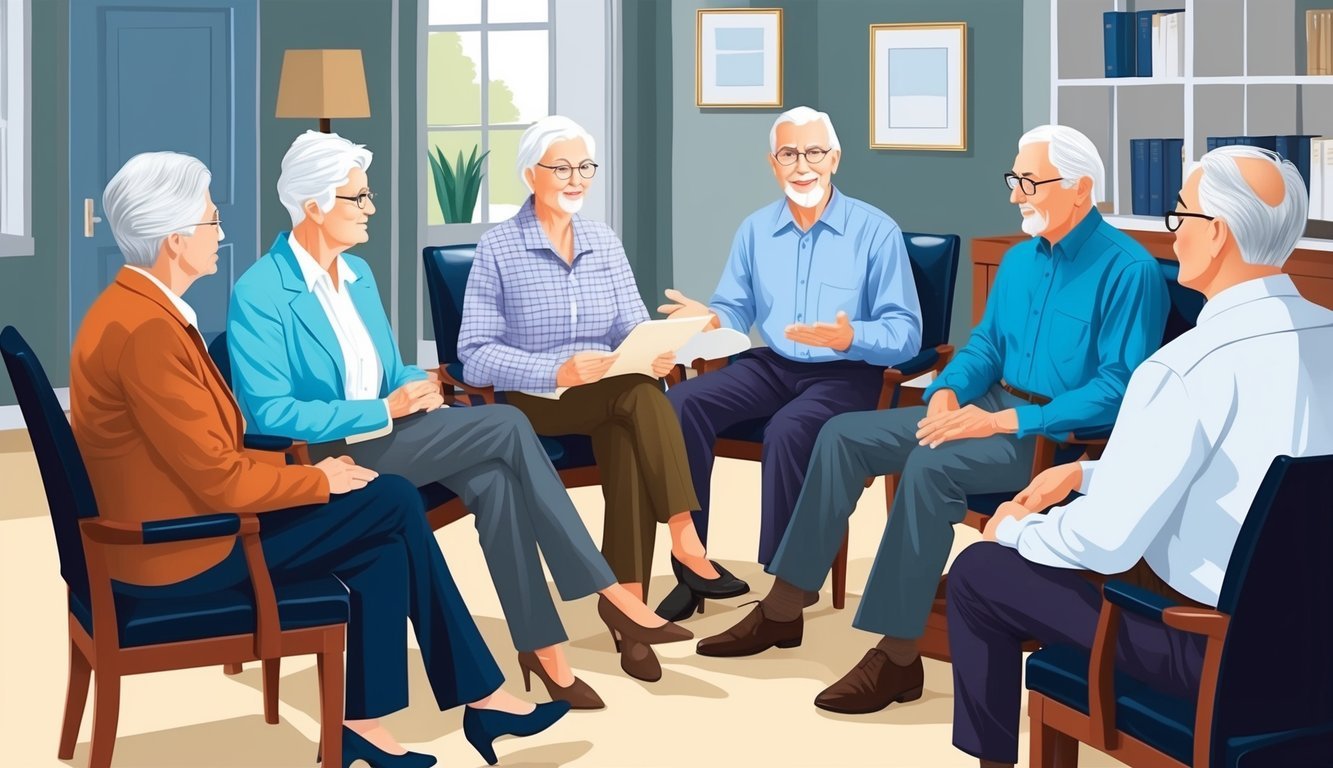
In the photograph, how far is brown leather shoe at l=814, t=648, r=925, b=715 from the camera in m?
3.83

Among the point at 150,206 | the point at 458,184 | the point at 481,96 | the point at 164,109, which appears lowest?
the point at 150,206

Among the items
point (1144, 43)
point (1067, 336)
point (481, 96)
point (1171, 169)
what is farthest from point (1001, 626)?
point (481, 96)

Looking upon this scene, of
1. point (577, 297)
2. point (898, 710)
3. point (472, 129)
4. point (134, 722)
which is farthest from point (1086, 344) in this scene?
point (472, 129)

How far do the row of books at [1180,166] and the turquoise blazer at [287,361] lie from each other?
11.0 feet

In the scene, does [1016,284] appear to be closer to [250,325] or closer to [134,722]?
[250,325]

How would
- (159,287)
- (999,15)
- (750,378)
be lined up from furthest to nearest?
(999,15), (750,378), (159,287)

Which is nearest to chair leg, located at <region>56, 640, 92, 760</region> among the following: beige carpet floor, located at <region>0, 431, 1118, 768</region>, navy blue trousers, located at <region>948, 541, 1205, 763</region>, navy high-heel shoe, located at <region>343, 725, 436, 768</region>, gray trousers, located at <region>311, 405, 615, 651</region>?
beige carpet floor, located at <region>0, 431, 1118, 768</region>

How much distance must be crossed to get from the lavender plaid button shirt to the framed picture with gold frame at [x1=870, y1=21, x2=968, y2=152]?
10.5 ft

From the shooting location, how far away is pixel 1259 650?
246 cm

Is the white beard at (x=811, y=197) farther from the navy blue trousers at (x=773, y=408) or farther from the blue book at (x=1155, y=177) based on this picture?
the blue book at (x=1155, y=177)

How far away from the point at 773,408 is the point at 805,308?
12.6 inches

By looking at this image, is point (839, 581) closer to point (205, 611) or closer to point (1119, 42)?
point (205, 611)

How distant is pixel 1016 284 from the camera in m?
4.08

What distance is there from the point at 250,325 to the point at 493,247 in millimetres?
977
